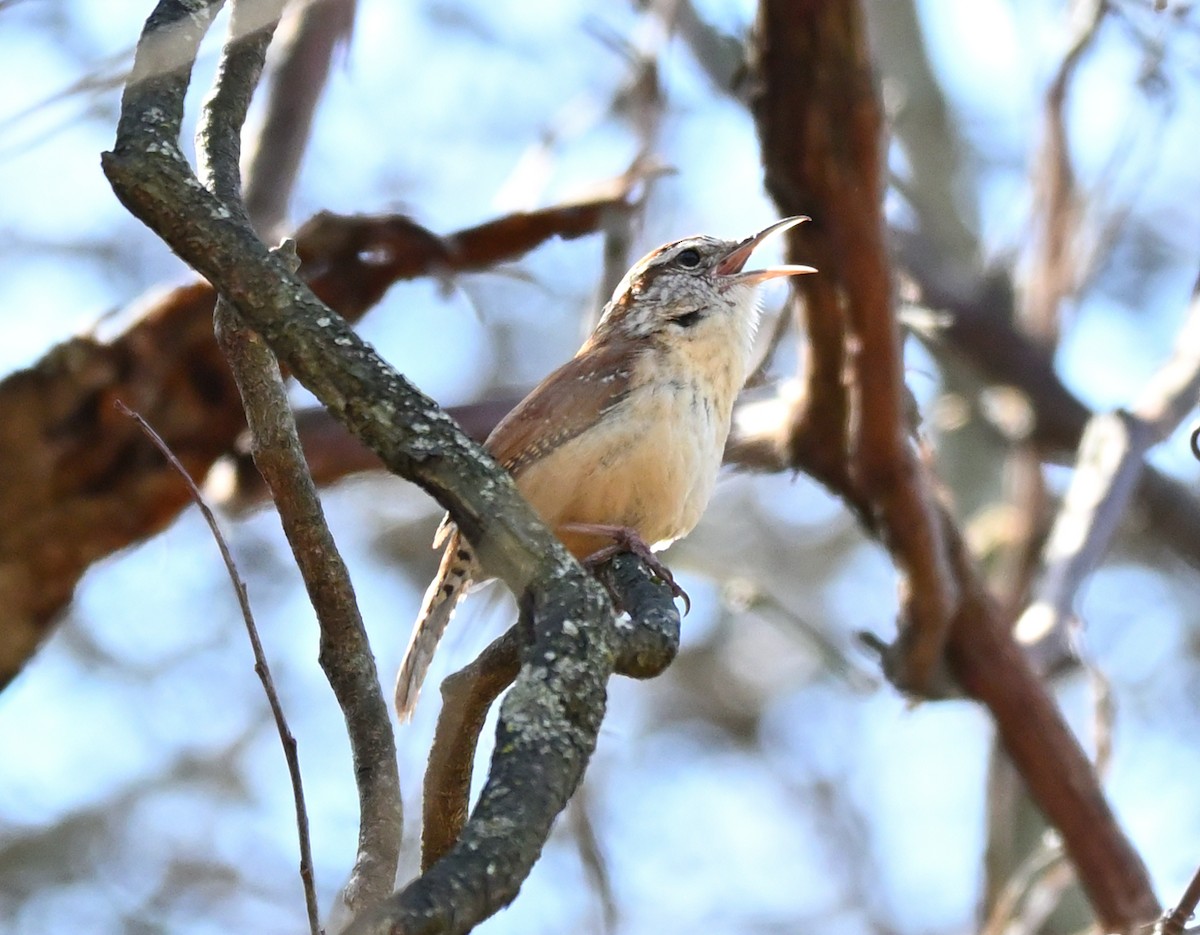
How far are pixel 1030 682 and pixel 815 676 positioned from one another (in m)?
5.74

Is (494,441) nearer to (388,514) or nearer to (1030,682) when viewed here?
(1030,682)

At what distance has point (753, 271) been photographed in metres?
4.92

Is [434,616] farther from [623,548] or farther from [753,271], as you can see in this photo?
[753,271]

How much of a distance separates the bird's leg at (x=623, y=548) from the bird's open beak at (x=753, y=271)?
42.6 inches

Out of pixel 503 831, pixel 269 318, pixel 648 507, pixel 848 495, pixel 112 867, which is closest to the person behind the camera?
pixel 503 831

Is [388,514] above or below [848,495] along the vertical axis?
above

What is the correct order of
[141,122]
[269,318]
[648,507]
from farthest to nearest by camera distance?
1. [648,507]
2. [141,122]
3. [269,318]

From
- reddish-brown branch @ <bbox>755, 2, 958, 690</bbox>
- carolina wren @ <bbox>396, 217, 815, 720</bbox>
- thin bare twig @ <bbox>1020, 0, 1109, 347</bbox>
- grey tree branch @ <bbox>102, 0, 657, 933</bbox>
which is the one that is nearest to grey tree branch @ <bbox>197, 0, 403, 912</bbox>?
grey tree branch @ <bbox>102, 0, 657, 933</bbox>

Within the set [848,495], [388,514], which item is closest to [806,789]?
[388,514]

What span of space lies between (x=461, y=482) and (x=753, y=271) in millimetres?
2864

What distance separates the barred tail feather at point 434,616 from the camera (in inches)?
163

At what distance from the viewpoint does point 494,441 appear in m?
4.47

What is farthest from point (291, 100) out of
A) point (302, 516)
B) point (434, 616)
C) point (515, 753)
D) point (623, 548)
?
point (515, 753)

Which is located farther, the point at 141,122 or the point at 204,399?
the point at 204,399
